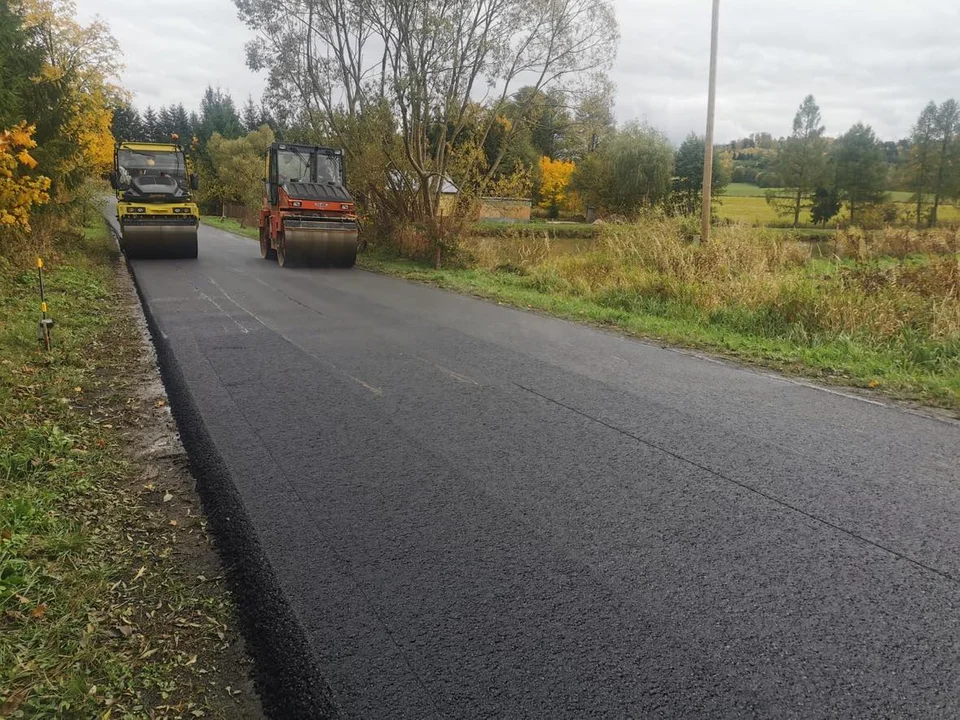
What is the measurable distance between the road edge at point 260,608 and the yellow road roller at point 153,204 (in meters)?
14.9

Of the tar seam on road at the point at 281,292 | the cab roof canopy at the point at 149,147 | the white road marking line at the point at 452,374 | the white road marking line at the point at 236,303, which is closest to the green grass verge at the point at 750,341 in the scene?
the white road marking line at the point at 452,374

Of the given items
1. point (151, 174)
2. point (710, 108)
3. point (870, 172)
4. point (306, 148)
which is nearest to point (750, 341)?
point (710, 108)

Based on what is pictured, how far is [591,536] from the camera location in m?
3.45

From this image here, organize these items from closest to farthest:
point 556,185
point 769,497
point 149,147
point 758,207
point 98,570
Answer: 1. point 98,570
2. point 769,497
3. point 149,147
4. point 758,207
5. point 556,185

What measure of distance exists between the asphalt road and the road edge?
0.09 ft

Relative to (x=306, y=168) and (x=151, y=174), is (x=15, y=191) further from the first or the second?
(x=306, y=168)

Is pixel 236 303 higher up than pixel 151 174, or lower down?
lower down

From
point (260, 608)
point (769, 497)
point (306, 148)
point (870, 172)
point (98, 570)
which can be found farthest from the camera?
A: point (870, 172)

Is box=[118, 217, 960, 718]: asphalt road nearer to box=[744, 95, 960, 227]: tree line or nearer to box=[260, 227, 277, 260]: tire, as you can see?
box=[260, 227, 277, 260]: tire

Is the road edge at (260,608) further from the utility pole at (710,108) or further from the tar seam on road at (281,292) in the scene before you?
the utility pole at (710,108)

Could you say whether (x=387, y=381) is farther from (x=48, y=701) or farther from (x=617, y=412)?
(x=48, y=701)

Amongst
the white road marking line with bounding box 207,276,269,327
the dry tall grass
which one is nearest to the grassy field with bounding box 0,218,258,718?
the white road marking line with bounding box 207,276,269,327

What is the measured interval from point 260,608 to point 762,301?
29.9ft

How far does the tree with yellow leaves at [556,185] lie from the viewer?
6875cm
